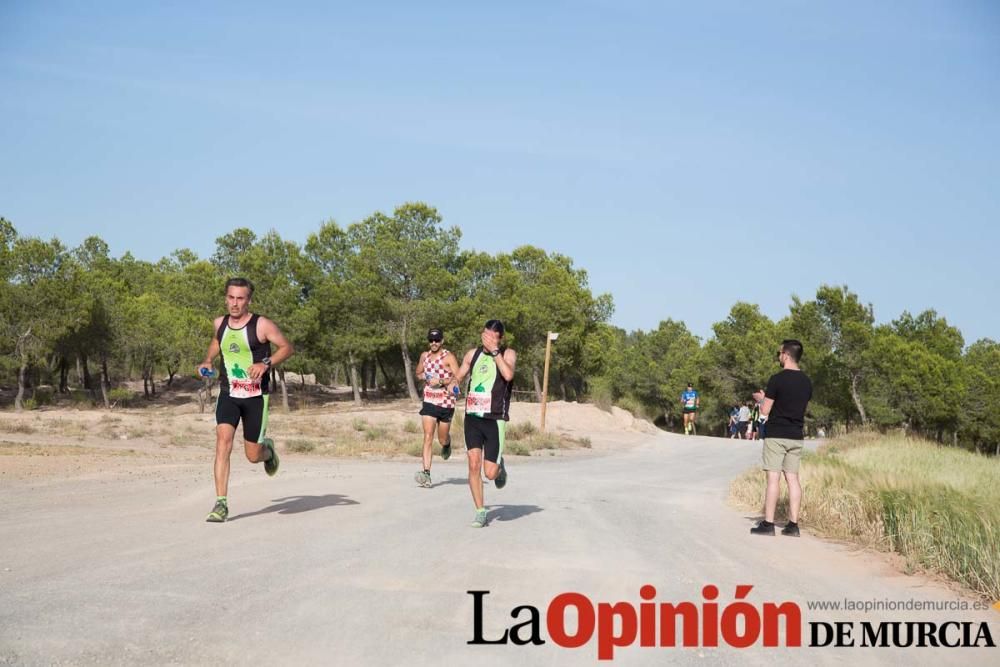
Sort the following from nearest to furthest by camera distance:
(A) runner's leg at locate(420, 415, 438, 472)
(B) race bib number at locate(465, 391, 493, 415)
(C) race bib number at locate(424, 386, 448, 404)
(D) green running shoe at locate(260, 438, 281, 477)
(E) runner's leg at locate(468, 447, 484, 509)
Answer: (E) runner's leg at locate(468, 447, 484, 509), (B) race bib number at locate(465, 391, 493, 415), (D) green running shoe at locate(260, 438, 281, 477), (C) race bib number at locate(424, 386, 448, 404), (A) runner's leg at locate(420, 415, 438, 472)

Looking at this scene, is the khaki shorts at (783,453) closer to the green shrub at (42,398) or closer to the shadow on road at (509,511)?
the shadow on road at (509,511)

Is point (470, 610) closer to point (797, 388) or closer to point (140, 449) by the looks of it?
point (797, 388)

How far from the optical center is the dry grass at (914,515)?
24.3 ft

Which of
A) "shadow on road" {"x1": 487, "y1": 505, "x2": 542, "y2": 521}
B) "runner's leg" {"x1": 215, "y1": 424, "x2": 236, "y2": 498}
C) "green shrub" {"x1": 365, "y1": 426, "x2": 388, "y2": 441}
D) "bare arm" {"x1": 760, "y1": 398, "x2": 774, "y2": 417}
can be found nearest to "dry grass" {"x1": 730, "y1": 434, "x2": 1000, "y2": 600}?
"bare arm" {"x1": 760, "y1": 398, "x2": 774, "y2": 417}

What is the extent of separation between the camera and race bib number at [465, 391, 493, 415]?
934 centimetres

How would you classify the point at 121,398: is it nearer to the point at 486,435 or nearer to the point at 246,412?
the point at 246,412

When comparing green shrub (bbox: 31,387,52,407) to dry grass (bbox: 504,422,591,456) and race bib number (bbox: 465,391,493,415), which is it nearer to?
dry grass (bbox: 504,422,591,456)

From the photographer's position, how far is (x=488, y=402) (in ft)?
30.7

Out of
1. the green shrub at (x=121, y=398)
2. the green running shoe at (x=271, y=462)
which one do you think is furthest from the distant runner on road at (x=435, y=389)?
the green shrub at (x=121, y=398)

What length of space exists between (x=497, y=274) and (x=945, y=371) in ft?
98.7

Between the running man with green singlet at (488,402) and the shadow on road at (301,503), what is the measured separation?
188 cm

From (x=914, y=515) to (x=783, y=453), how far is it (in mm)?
1498

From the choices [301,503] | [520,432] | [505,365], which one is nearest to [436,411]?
[301,503]

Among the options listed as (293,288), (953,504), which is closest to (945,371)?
(293,288)
